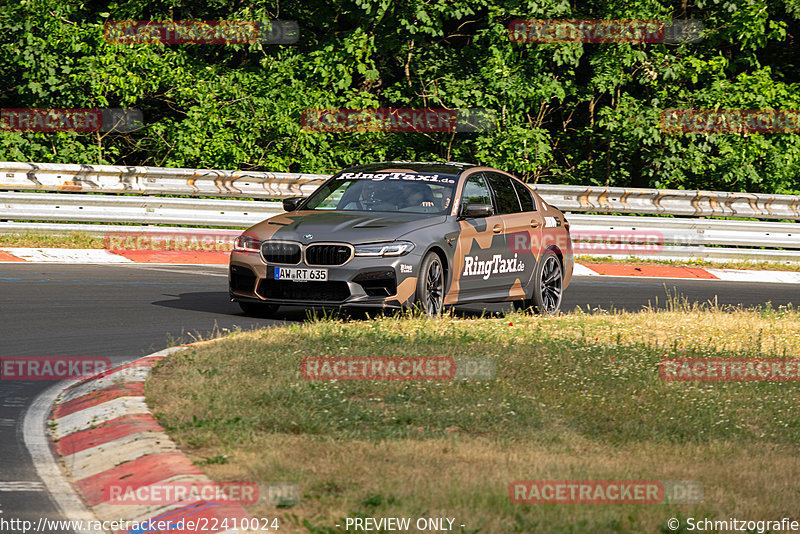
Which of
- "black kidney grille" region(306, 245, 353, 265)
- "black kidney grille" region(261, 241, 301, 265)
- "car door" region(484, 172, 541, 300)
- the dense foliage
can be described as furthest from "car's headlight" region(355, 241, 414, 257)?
the dense foliage

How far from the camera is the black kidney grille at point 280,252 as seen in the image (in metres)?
11.2

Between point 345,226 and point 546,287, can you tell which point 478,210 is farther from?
point 546,287

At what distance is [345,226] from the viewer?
37.2 feet

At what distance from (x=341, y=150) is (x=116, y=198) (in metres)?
5.16

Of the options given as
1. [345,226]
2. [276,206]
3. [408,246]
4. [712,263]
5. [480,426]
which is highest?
[345,226]

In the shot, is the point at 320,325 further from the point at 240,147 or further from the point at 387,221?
the point at 240,147

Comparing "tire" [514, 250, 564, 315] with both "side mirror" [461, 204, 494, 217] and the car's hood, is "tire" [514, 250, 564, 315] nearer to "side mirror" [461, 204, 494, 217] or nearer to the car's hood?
"side mirror" [461, 204, 494, 217]

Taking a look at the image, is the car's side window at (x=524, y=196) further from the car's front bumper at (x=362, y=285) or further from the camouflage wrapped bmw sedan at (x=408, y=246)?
the car's front bumper at (x=362, y=285)

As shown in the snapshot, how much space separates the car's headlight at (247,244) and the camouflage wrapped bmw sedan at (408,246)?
0.01m

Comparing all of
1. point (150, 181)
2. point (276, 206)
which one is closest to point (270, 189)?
point (276, 206)

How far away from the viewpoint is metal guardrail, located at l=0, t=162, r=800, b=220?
57.0ft

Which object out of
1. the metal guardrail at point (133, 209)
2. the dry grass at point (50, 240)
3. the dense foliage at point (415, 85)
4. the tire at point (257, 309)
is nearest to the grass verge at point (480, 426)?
the tire at point (257, 309)

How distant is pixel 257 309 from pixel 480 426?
17.7 feet

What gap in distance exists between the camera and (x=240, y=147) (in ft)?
68.4
